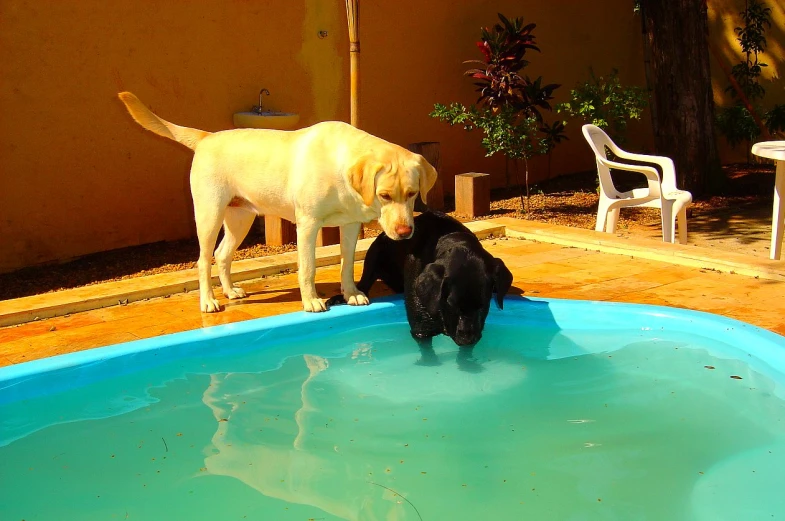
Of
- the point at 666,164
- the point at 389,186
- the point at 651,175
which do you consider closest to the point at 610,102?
the point at 666,164

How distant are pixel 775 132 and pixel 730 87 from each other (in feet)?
3.20

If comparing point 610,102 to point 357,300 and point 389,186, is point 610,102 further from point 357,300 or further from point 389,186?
point 389,186

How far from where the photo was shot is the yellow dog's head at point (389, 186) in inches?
172

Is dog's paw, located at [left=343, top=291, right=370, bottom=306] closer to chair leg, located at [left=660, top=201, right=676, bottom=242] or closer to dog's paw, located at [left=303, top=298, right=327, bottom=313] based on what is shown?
dog's paw, located at [left=303, top=298, right=327, bottom=313]

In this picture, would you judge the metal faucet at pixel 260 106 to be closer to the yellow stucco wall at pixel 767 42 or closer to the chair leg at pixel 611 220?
the chair leg at pixel 611 220

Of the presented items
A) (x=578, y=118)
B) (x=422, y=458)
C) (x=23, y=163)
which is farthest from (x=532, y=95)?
(x=422, y=458)

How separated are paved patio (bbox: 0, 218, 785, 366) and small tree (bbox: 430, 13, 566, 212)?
3081 millimetres

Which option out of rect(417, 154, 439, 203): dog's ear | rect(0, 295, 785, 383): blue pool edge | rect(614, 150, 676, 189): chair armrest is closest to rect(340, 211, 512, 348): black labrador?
rect(417, 154, 439, 203): dog's ear

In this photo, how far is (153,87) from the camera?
8109 millimetres

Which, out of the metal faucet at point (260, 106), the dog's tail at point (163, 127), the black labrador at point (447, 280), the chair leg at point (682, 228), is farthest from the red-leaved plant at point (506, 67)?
the dog's tail at point (163, 127)

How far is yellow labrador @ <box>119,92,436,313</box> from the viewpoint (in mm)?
4414

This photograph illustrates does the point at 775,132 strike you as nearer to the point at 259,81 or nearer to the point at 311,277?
the point at 259,81

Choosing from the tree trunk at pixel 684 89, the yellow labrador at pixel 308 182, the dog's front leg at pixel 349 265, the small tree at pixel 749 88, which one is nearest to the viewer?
the yellow labrador at pixel 308 182

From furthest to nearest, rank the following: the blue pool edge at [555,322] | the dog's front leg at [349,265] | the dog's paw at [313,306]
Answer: the dog's front leg at [349,265] < the dog's paw at [313,306] < the blue pool edge at [555,322]
